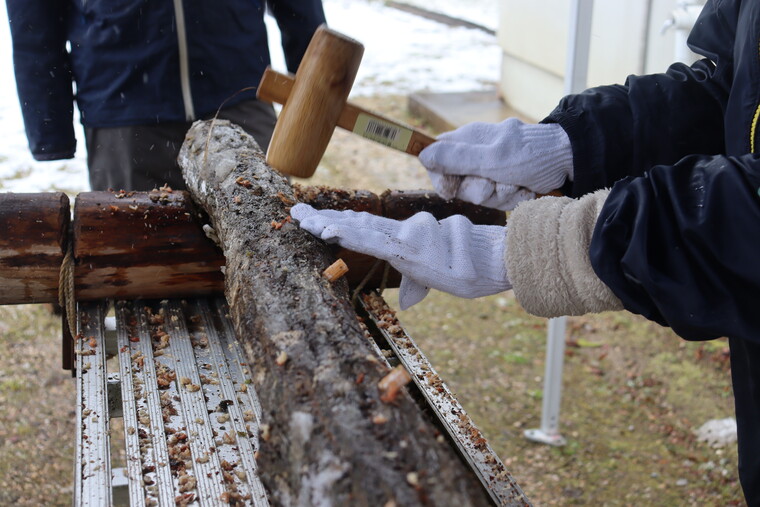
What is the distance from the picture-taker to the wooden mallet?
1882 mm

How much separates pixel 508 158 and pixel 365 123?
43 centimetres

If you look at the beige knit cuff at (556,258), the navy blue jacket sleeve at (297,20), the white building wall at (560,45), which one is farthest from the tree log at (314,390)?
the white building wall at (560,45)

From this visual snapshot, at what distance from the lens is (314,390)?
1.31m

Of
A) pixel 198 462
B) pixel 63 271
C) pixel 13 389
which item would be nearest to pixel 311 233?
pixel 198 462

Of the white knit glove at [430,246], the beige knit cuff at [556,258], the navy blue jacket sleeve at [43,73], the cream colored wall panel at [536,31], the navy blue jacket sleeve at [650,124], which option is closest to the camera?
the beige knit cuff at [556,258]

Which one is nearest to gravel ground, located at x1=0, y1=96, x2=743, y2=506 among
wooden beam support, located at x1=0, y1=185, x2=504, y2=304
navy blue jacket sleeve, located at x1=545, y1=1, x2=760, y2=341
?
wooden beam support, located at x1=0, y1=185, x2=504, y2=304

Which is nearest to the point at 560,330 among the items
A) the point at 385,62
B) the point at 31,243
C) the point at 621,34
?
the point at 621,34

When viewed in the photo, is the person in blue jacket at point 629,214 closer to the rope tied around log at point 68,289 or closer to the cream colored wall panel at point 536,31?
the rope tied around log at point 68,289

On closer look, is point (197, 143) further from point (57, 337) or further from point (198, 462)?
point (57, 337)

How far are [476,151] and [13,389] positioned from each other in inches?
119

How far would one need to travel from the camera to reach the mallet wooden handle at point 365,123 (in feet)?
6.39

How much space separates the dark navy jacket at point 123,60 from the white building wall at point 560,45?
2103mm

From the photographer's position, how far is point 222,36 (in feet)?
10.2

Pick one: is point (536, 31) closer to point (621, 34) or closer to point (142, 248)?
point (621, 34)
